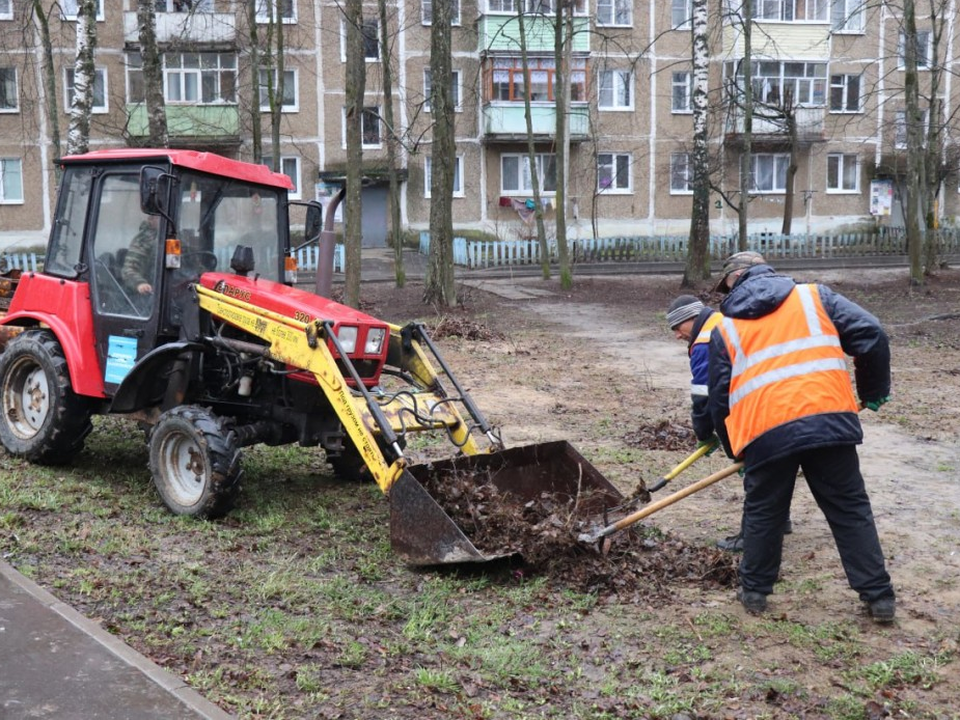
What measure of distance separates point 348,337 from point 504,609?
217 centimetres

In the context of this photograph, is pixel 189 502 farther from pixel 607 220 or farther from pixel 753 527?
pixel 607 220

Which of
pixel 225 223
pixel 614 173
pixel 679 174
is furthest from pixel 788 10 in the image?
pixel 225 223

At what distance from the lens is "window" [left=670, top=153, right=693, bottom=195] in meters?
40.0

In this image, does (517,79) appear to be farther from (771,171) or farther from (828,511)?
(828,511)

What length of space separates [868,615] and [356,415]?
3.02 metres

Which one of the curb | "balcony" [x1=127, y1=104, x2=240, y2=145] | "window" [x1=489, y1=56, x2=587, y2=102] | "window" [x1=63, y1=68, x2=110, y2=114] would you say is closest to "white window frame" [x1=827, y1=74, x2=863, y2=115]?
"window" [x1=489, y1=56, x2=587, y2=102]

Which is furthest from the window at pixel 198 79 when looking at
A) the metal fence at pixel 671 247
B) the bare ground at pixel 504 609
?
the bare ground at pixel 504 609

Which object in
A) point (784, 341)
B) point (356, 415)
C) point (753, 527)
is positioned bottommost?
point (753, 527)

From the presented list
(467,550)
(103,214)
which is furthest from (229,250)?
(467,550)

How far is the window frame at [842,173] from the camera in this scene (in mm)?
41500

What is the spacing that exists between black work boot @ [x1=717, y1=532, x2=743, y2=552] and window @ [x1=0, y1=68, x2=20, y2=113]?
3477 cm

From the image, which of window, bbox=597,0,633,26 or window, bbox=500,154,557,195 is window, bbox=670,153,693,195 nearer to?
window, bbox=500,154,557,195

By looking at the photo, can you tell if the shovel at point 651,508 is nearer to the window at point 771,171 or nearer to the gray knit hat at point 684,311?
the gray knit hat at point 684,311

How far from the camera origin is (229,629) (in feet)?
17.4
